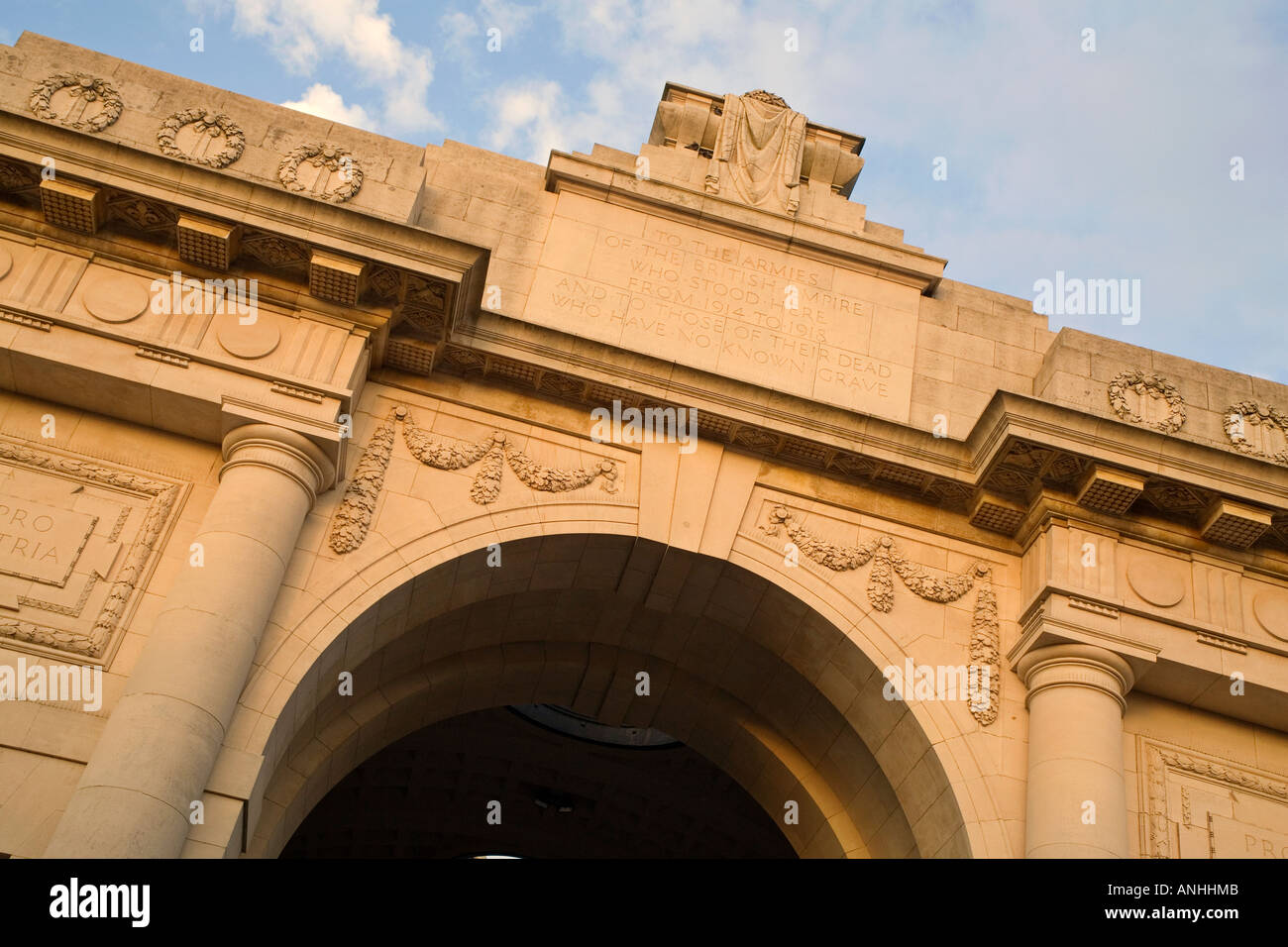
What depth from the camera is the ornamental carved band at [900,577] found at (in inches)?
675

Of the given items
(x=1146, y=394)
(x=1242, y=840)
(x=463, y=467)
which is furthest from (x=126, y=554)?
(x=1242, y=840)

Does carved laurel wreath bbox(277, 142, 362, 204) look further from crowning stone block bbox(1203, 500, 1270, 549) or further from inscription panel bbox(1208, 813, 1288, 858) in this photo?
inscription panel bbox(1208, 813, 1288, 858)

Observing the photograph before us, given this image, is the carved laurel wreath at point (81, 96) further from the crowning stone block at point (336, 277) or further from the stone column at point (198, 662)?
the stone column at point (198, 662)

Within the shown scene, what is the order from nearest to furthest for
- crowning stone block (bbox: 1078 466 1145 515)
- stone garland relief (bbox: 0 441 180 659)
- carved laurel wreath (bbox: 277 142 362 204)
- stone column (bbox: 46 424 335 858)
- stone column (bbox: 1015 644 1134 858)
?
stone column (bbox: 46 424 335 858) → stone garland relief (bbox: 0 441 180 659) → stone column (bbox: 1015 644 1134 858) → crowning stone block (bbox: 1078 466 1145 515) → carved laurel wreath (bbox: 277 142 362 204)

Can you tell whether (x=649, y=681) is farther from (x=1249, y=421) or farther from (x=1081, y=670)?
(x=1249, y=421)

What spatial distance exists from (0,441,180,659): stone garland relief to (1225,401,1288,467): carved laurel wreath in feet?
44.2

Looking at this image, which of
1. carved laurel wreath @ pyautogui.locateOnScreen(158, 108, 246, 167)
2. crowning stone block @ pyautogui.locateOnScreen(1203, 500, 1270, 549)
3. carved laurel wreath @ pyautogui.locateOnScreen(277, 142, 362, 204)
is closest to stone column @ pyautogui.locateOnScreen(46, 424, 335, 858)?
carved laurel wreath @ pyautogui.locateOnScreen(277, 142, 362, 204)

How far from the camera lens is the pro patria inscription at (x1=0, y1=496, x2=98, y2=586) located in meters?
14.8

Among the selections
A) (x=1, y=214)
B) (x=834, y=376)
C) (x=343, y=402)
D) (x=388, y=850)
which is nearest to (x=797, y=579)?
(x=834, y=376)

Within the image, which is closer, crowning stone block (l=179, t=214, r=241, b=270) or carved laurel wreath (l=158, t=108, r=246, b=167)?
crowning stone block (l=179, t=214, r=241, b=270)

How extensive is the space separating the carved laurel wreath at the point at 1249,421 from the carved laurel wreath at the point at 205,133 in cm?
1345

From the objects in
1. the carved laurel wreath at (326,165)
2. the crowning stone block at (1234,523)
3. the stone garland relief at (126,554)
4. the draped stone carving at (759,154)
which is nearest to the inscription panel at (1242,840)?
the crowning stone block at (1234,523)
